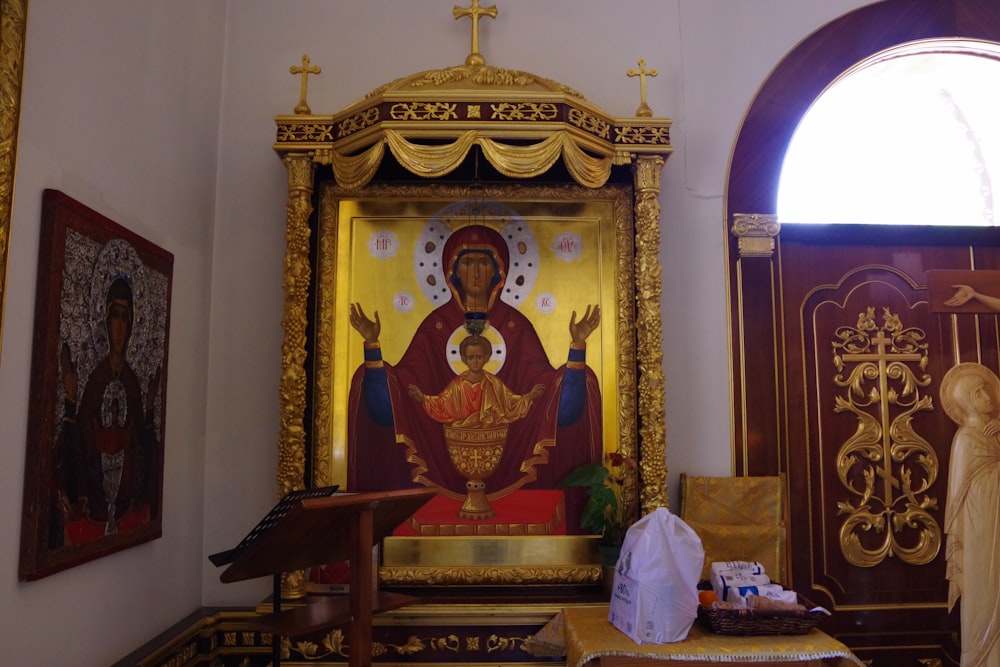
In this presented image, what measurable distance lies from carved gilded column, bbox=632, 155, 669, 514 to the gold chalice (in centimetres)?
72

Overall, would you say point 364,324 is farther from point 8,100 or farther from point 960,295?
point 960,295

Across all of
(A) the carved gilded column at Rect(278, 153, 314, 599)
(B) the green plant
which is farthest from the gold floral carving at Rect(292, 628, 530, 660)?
(B) the green plant

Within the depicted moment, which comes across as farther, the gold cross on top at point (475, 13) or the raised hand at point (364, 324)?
the gold cross on top at point (475, 13)

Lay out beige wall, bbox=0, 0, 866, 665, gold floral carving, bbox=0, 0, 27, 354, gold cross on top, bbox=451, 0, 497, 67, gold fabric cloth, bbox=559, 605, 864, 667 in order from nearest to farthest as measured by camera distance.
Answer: gold floral carving, bbox=0, 0, 27, 354 → gold fabric cloth, bbox=559, 605, 864, 667 → beige wall, bbox=0, 0, 866, 665 → gold cross on top, bbox=451, 0, 497, 67

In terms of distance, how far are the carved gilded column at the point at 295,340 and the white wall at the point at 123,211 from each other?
0.51m

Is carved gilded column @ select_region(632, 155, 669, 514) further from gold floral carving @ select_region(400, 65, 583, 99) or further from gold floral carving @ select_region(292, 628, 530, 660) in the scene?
gold floral carving @ select_region(292, 628, 530, 660)

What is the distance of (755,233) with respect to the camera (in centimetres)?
441

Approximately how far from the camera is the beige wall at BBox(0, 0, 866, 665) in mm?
3557

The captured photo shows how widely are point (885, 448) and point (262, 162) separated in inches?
146

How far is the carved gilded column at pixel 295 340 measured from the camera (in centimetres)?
376

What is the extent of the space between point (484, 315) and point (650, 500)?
4.04 ft

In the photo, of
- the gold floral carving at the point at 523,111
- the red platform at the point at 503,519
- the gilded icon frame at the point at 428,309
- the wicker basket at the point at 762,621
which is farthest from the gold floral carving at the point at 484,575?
the gold floral carving at the point at 523,111

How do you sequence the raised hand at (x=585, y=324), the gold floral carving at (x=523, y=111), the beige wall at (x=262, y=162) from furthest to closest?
the raised hand at (x=585, y=324) < the gold floral carving at (x=523, y=111) < the beige wall at (x=262, y=162)

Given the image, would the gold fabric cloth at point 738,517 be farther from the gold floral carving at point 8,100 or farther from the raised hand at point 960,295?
the gold floral carving at point 8,100
